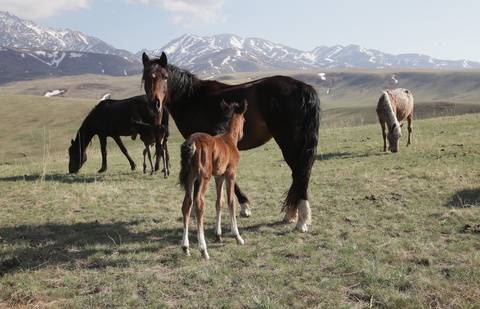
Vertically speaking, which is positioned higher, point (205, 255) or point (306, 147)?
point (306, 147)

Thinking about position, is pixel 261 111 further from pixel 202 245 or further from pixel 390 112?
pixel 390 112

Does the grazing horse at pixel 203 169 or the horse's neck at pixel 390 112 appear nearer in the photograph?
the grazing horse at pixel 203 169

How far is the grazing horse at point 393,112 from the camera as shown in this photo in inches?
670

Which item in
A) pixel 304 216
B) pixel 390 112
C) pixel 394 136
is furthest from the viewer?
pixel 390 112

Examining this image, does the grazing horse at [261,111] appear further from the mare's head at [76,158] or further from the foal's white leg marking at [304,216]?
the mare's head at [76,158]

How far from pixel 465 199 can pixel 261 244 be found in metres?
5.20

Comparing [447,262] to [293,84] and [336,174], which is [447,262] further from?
[336,174]

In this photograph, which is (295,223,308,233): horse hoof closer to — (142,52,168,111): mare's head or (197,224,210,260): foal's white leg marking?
(197,224,210,260): foal's white leg marking

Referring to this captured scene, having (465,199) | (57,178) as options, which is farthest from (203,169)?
(57,178)

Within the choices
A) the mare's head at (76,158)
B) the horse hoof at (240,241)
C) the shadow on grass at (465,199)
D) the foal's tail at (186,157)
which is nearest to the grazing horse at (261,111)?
the horse hoof at (240,241)

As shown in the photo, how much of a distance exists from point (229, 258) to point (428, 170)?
8.26 m

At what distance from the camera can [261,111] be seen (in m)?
8.73

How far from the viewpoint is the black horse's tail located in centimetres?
827

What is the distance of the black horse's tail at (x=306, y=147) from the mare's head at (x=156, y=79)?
2.74 m
